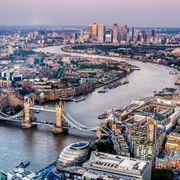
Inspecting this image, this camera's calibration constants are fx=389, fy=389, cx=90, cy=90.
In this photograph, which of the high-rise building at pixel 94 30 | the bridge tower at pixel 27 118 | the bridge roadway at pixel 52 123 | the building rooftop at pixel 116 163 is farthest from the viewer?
the high-rise building at pixel 94 30

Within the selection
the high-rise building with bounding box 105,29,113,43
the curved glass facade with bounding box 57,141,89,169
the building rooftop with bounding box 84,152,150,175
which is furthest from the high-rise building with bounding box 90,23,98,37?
the building rooftop with bounding box 84,152,150,175

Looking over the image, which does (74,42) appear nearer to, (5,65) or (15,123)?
(5,65)

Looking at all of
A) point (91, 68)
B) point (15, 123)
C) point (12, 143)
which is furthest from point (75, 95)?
point (91, 68)

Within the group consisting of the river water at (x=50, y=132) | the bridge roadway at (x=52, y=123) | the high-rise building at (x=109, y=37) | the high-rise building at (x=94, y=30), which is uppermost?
the high-rise building at (x=94, y=30)

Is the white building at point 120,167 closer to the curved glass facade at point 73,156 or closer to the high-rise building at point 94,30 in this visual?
the curved glass facade at point 73,156

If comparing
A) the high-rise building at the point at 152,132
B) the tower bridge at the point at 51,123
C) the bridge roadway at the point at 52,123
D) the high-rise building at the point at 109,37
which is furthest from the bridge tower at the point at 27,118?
the high-rise building at the point at 109,37

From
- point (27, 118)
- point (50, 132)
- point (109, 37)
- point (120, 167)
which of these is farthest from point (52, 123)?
point (109, 37)

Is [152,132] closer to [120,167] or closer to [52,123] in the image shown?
[120,167]

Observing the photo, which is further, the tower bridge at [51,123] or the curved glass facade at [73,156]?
the tower bridge at [51,123]
